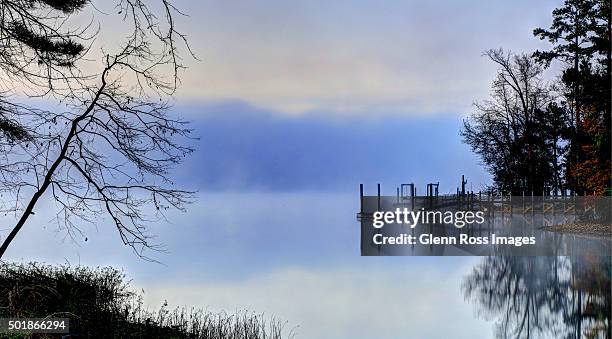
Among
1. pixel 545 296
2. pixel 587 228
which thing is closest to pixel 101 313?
pixel 545 296

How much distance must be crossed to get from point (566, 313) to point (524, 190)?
22.4m

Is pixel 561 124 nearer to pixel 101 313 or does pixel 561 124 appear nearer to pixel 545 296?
pixel 545 296

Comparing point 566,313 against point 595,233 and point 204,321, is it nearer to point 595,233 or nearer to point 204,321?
point 595,233

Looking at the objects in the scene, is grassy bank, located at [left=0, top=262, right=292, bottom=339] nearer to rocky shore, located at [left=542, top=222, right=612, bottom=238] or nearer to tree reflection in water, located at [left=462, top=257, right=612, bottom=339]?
tree reflection in water, located at [left=462, top=257, right=612, bottom=339]

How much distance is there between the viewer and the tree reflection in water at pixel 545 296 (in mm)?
19406

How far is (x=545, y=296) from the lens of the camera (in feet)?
78.2

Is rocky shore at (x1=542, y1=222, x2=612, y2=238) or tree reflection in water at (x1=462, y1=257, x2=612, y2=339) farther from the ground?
rocky shore at (x1=542, y1=222, x2=612, y2=238)

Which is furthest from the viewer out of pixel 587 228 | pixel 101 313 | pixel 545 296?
pixel 587 228

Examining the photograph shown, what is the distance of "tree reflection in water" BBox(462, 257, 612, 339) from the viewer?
63.7ft

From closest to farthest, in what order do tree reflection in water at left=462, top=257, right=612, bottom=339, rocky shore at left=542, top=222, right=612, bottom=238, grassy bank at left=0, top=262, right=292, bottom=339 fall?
grassy bank at left=0, top=262, right=292, bottom=339
tree reflection in water at left=462, top=257, right=612, bottom=339
rocky shore at left=542, top=222, right=612, bottom=238

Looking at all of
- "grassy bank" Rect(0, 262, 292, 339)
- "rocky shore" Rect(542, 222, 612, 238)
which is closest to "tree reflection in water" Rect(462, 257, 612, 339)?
"rocky shore" Rect(542, 222, 612, 238)

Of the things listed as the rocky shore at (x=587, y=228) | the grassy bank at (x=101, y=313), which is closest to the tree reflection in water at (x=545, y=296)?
the rocky shore at (x=587, y=228)

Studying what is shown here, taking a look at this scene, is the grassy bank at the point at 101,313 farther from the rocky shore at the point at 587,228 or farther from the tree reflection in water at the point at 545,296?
the rocky shore at the point at 587,228

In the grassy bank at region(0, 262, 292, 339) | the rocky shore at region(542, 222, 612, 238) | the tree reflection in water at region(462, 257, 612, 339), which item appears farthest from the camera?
the rocky shore at region(542, 222, 612, 238)
